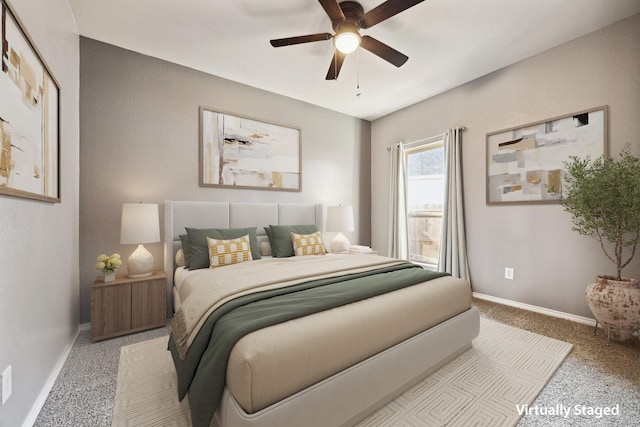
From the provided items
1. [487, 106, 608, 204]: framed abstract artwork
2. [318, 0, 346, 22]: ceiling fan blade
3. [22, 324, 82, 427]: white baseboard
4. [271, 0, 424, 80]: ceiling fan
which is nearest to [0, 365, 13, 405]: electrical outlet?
[22, 324, 82, 427]: white baseboard

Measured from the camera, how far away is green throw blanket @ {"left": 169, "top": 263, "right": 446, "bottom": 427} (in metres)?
1.19

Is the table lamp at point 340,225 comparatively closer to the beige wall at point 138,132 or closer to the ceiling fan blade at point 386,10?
the beige wall at point 138,132

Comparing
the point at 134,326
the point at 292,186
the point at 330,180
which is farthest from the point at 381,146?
the point at 134,326

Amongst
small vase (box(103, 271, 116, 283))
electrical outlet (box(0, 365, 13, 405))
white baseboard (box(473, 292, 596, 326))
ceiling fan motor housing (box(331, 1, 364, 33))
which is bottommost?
white baseboard (box(473, 292, 596, 326))

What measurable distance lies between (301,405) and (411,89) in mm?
3820

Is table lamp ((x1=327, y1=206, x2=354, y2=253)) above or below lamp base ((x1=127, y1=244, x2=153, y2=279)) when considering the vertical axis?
above

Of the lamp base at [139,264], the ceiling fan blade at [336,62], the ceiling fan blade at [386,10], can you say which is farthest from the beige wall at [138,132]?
the ceiling fan blade at [386,10]

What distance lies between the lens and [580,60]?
A: 2643mm

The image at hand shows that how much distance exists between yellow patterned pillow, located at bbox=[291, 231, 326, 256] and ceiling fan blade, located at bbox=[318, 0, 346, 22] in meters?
2.15

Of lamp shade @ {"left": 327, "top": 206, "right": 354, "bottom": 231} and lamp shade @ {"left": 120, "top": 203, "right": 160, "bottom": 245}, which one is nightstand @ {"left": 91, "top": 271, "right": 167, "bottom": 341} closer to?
lamp shade @ {"left": 120, "top": 203, "right": 160, "bottom": 245}

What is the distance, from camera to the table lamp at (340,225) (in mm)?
3703

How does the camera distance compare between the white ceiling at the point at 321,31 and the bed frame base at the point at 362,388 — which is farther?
the white ceiling at the point at 321,31

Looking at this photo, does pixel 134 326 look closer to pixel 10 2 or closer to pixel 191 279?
pixel 191 279

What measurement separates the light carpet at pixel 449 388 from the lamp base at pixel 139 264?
642mm
